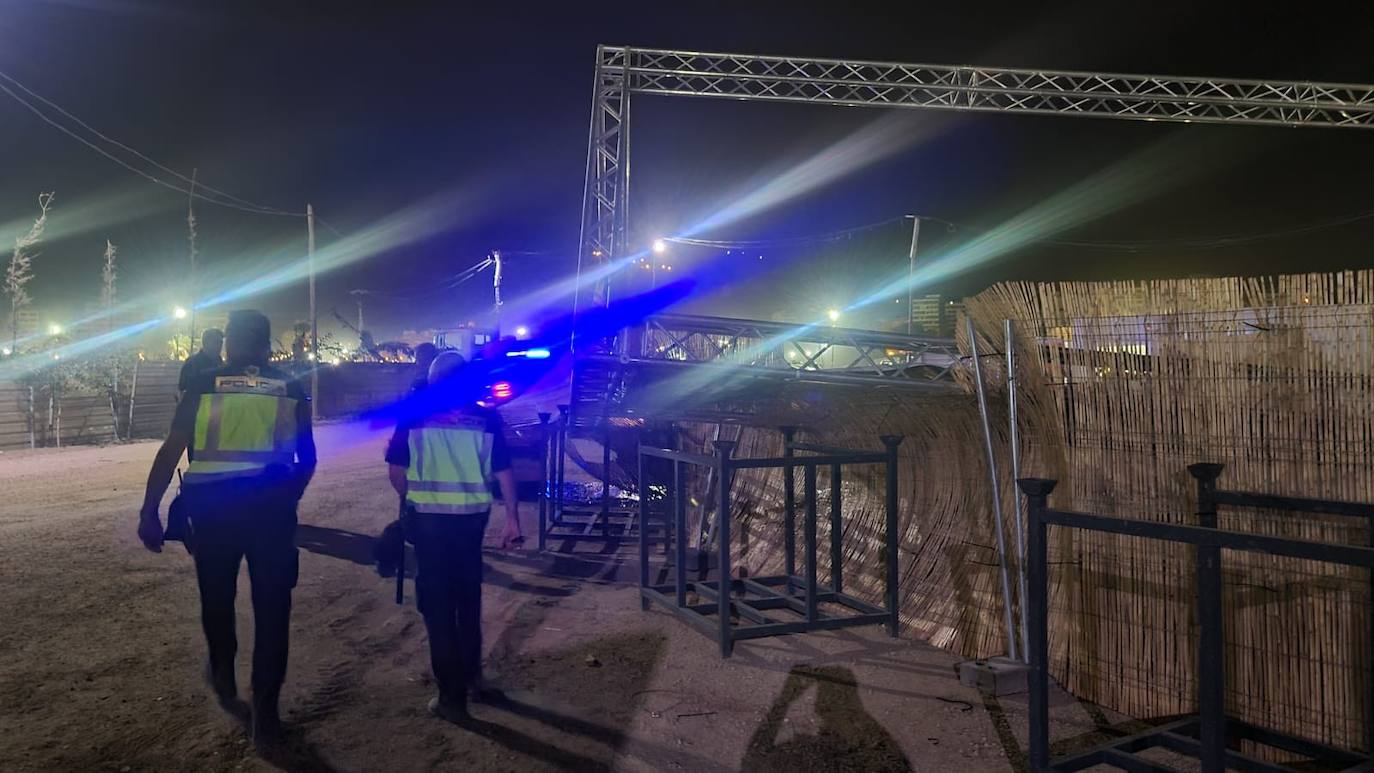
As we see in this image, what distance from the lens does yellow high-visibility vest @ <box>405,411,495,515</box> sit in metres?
4.23

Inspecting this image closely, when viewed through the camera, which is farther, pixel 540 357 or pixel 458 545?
pixel 540 357

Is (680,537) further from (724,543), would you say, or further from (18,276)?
(18,276)

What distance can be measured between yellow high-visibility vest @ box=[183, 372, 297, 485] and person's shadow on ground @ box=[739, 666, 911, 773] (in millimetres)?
2730

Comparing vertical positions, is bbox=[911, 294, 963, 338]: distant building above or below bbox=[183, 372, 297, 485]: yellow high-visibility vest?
above

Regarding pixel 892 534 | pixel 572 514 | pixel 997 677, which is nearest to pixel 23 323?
pixel 572 514

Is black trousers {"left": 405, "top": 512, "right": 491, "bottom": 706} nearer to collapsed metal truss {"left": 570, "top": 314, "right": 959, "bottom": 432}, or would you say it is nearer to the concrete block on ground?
the concrete block on ground

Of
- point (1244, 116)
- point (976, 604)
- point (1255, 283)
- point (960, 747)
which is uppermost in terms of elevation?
point (1244, 116)

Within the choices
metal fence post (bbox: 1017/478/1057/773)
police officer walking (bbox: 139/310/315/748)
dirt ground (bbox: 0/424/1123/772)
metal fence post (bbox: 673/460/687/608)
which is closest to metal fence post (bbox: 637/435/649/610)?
dirt ground (bbox: 0/424/1123/772)

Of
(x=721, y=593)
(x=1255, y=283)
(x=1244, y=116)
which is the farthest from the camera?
(x=1244, y=116)

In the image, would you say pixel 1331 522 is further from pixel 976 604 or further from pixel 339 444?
pixel 339 444

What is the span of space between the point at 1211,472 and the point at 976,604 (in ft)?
6.66

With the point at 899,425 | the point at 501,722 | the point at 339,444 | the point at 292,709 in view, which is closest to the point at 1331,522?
the point at 899,425

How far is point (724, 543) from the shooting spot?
5.16 m

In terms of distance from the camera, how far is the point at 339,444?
19938 mm
